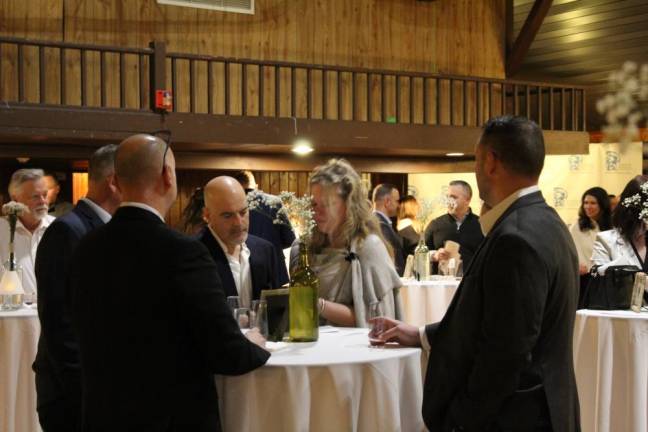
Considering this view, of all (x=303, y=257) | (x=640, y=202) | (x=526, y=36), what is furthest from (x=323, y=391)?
(x=526, y=36)

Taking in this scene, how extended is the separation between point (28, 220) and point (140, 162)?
11.4 ft

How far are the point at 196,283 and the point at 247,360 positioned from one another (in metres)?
0.30

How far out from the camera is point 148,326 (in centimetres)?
217

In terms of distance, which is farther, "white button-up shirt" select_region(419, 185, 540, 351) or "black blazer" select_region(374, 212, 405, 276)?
"black blazer" select_region(374, 212, 405, 276)

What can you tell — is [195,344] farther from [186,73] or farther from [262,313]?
[186,73]

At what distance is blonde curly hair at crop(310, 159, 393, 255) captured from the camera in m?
3.38

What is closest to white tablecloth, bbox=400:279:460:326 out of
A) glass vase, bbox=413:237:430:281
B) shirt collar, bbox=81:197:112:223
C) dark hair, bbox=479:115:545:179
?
glass vase, bbox=413:237:430:281

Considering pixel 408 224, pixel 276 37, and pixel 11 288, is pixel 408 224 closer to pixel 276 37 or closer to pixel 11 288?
pixel 276 37

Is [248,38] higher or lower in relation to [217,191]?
higher

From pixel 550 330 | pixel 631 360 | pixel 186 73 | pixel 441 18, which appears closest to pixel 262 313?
pixel 550 330

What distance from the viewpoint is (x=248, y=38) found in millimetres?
10656

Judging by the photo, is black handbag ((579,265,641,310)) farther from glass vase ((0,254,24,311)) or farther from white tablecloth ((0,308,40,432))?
glass vase ((0,254,24,311))

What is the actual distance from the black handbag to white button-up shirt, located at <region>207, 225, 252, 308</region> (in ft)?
6.74

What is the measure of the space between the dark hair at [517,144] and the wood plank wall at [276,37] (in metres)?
7.89
